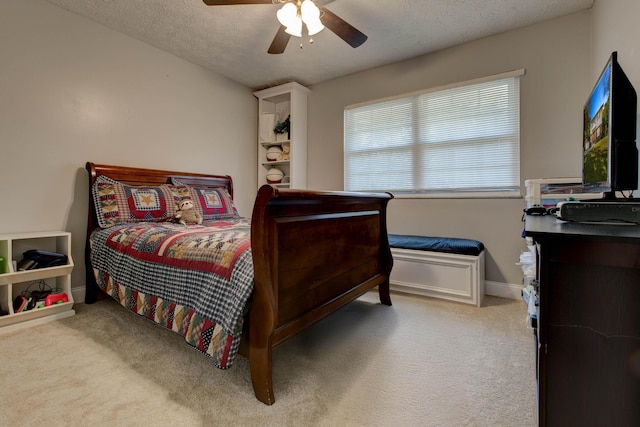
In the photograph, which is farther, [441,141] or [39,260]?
[441,141]

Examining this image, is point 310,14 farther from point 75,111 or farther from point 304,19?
point 75,111

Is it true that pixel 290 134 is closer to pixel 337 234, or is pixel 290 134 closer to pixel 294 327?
pixel 337 234

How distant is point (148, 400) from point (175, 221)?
1.68m

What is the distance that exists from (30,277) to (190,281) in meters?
1.52

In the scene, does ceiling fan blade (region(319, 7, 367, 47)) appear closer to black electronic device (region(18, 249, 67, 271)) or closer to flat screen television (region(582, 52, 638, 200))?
flat screen television (region(582, 52, 638, 200))

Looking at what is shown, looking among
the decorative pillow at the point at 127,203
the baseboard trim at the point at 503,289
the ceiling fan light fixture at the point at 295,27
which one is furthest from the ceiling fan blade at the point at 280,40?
the baseboard trim at the point at 503,289

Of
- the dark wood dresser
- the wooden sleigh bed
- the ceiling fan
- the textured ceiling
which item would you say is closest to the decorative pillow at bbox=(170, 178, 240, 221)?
the wooden sleigh bed

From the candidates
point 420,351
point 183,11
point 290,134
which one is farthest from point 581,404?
point 290,134

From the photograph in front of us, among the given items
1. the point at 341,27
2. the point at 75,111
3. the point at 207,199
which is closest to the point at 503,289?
the point at 341,27

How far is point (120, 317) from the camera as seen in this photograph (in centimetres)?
227

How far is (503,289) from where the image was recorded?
2789 mm

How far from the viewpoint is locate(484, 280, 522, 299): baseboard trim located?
107 inches

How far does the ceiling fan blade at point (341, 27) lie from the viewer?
6.76 ft

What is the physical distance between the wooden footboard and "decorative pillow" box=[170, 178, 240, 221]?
171cm
